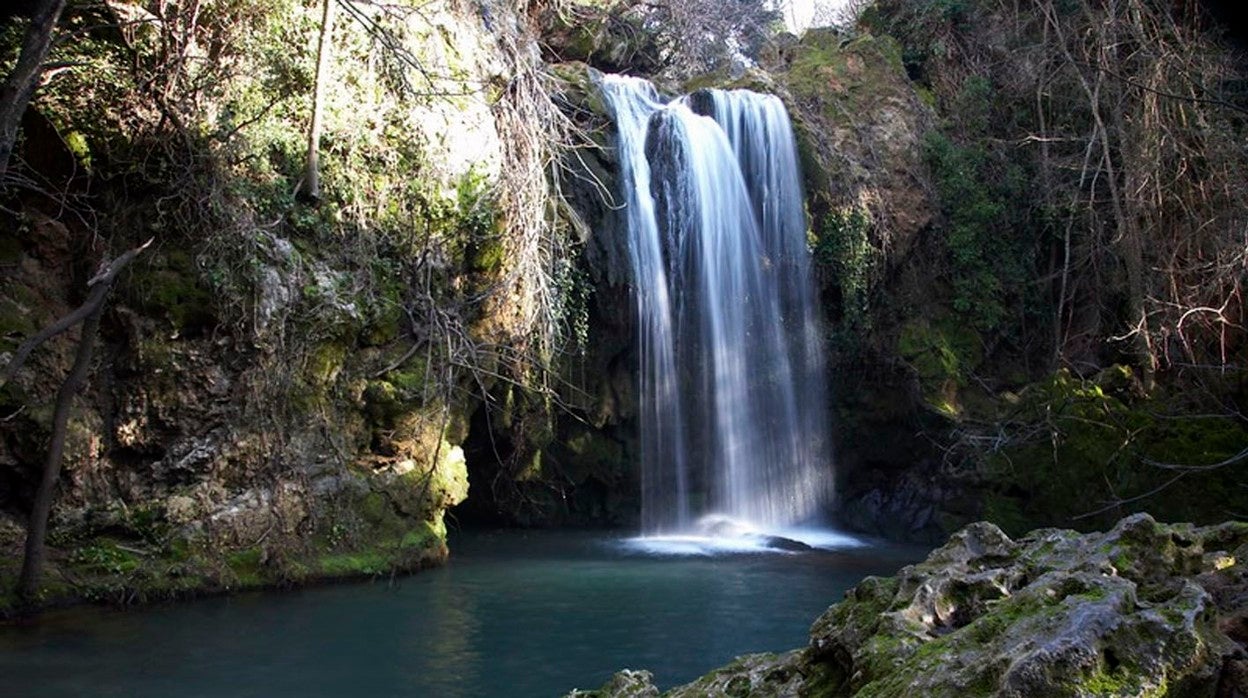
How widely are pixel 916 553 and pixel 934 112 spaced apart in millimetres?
8598

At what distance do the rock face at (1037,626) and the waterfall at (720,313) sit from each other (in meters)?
10.5

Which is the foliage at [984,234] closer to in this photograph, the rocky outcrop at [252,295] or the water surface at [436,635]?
the water surface at [436,635]

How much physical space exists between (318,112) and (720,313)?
22.8 feet

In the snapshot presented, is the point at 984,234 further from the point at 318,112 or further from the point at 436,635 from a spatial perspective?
the point at 436,635

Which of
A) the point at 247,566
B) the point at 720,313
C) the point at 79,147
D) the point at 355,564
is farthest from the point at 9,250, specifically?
the point at 720,313

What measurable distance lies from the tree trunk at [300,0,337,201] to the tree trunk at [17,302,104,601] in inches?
109

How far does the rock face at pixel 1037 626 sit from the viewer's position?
2496mm

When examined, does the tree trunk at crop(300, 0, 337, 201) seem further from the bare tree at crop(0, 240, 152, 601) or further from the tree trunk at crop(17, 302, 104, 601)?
the tree trunk at crop(17, 302, 104, 601)

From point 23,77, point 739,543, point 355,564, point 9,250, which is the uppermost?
point 23,77

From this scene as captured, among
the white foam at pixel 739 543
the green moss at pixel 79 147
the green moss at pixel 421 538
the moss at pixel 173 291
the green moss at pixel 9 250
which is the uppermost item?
the green moss at pixel 79 147

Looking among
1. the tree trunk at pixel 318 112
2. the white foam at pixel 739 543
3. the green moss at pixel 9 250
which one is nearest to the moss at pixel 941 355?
the white foam at pixel 739 543

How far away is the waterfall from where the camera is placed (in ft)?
48.2

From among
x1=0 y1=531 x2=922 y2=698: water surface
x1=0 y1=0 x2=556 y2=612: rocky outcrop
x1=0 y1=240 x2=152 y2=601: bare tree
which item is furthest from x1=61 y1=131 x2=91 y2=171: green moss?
x1=0 y1=531 x2=922 y2=698: water surface

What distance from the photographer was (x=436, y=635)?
7887mm
